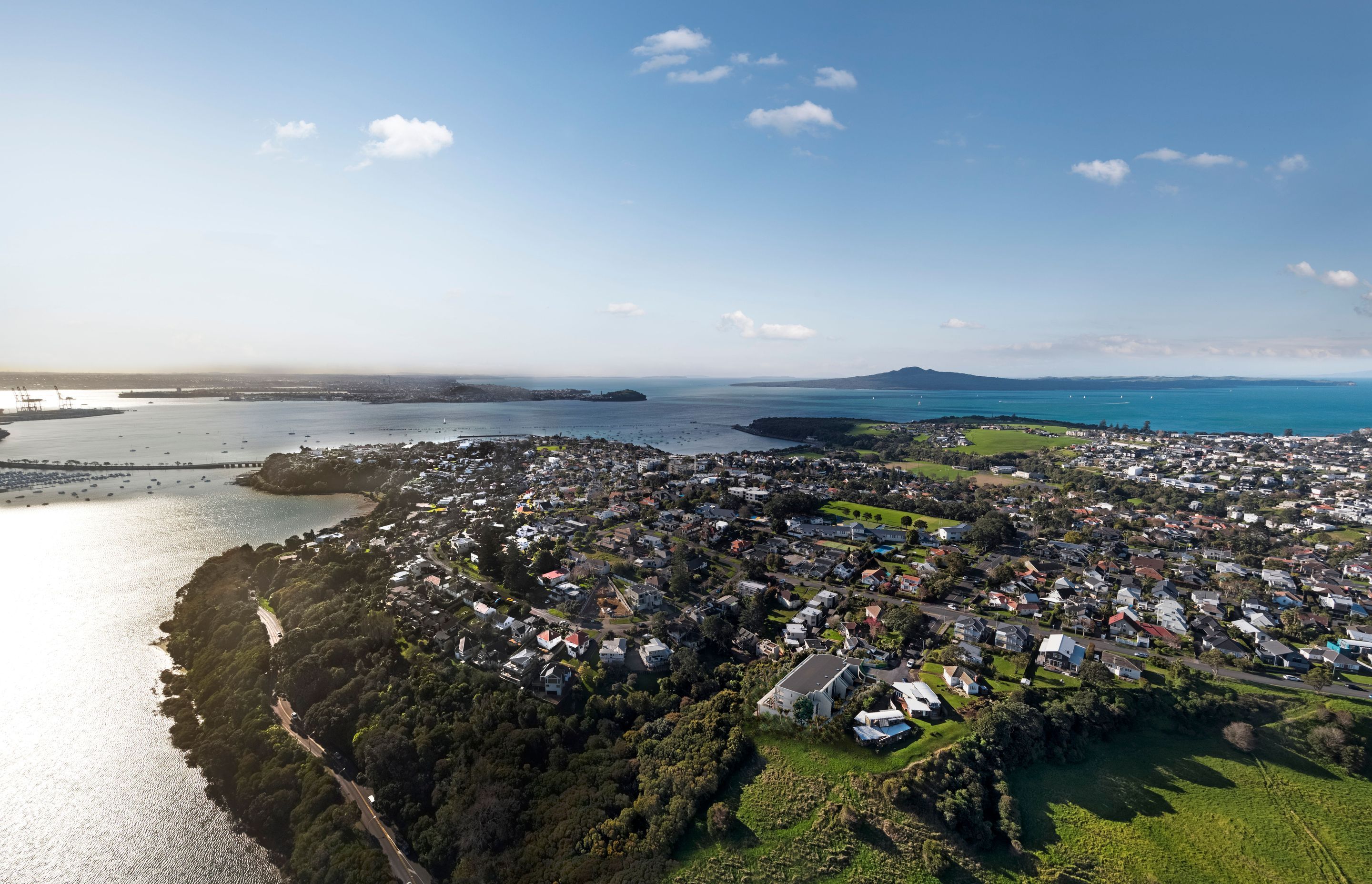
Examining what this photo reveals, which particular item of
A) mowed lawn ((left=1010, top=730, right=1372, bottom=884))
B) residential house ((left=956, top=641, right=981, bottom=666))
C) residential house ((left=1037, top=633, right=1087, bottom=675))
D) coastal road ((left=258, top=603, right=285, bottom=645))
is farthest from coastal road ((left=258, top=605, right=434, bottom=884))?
residential house ((left=1037, top=633, right=1087, bottom=675))

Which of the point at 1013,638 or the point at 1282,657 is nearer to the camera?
the point at 1282,657

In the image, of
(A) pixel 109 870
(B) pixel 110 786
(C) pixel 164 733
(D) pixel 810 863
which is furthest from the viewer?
(C) pixel 164 733

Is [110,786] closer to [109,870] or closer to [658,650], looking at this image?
[109,870]

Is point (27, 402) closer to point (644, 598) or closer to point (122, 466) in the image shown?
point (122, 466)

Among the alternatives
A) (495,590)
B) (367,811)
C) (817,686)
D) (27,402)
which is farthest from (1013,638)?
(27,402)

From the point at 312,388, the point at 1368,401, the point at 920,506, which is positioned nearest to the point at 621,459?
the point at 920,506

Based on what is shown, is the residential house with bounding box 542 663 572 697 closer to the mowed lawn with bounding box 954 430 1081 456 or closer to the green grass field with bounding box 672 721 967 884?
the green grass field with bounding box 672 721 967 884

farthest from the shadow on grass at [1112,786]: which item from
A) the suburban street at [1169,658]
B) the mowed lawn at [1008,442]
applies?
the mowed lawn at [1008,442]
